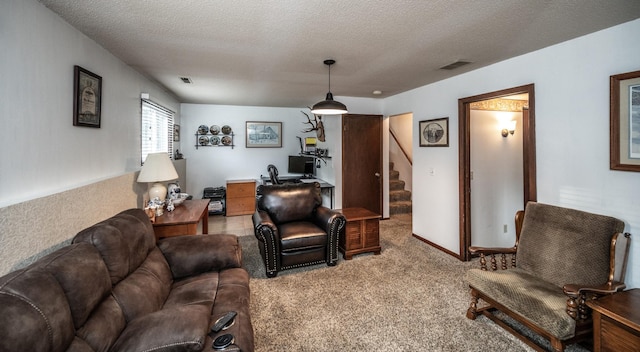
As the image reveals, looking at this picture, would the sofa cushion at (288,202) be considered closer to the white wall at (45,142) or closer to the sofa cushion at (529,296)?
the white wall at (45,142)

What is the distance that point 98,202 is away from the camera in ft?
7.68

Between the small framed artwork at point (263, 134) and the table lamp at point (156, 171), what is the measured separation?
331 centimetres

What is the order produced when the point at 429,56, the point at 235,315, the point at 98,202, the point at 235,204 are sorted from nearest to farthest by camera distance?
the point at 235,315 < the point at 98,202 < the point at 429,56 < the point at 235,204

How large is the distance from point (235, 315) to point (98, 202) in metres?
1.72

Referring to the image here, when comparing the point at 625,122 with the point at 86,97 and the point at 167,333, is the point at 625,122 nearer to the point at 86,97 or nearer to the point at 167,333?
the point at 167,333

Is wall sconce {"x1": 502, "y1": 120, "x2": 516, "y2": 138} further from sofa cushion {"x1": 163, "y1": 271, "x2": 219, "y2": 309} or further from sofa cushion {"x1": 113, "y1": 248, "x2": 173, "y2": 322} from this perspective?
sofa cushion {"x1": 113, "y1": 248, "x2": 173, "y2": 322}

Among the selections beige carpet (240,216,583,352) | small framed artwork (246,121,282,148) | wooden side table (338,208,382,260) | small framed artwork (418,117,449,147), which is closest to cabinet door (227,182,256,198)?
small framed artwork (246,121,282,148)

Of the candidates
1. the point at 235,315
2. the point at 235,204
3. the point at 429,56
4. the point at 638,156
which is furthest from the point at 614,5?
the point at 235,204

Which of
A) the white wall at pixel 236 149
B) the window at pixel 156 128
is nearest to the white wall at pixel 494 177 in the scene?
the white wall at pixel 236 149

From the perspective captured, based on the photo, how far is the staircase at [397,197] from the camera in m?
5.93

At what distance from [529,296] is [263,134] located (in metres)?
5.62

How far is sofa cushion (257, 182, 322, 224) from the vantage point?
3654mm

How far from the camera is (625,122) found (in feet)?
6.82

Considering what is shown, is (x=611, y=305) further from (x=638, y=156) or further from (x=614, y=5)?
(x=614, y=5)
